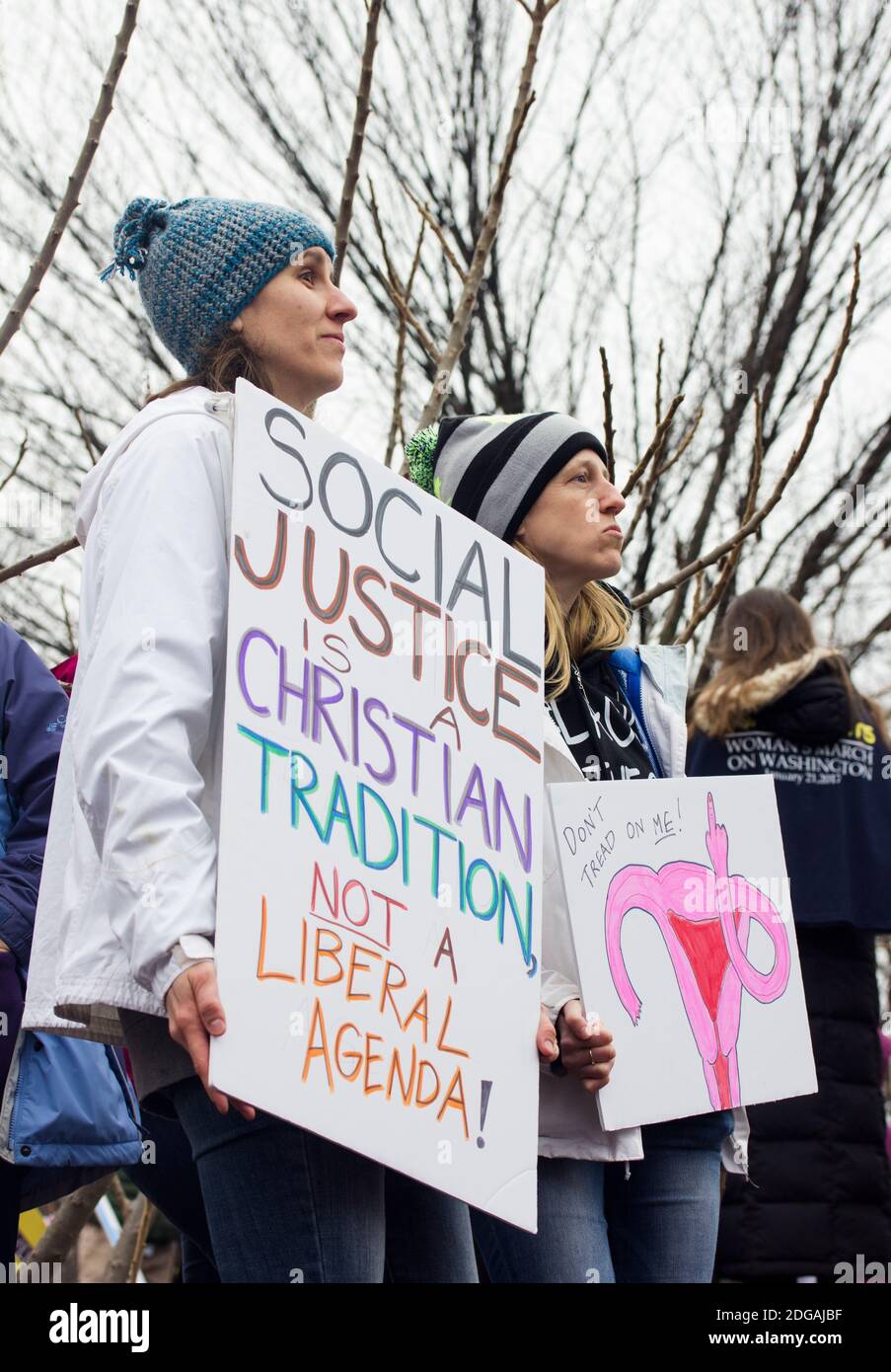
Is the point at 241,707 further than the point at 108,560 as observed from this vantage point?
No

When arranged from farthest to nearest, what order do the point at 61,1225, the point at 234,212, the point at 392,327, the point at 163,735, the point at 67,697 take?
the point at 392,327, the point at 61,1225, the point at 67,697, the point at 234,212, the point at 163,735

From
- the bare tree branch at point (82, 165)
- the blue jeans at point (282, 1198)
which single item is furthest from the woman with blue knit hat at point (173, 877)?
the bare tree branch at point (82, 165)

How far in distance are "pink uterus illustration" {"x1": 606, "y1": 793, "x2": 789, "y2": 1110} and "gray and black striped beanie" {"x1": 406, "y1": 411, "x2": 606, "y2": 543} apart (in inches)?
26.0

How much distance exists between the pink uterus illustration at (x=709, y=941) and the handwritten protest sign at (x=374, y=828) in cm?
30

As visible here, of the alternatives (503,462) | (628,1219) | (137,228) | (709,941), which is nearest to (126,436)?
(137,228)

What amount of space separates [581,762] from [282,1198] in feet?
3.62

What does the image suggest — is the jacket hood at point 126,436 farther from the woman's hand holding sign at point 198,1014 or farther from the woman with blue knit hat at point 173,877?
the woman's hand holding sign at point 198,1014

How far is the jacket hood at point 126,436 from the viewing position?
221cm

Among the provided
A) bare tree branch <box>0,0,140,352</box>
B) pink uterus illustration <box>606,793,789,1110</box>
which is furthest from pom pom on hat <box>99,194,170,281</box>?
pink uterus illustration <box>606,793,789,1110</box>

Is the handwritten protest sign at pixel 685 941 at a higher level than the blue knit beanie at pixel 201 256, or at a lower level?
lower
